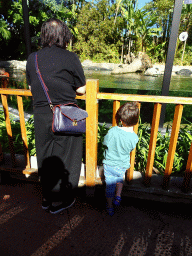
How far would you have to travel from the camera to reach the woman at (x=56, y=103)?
1370mm

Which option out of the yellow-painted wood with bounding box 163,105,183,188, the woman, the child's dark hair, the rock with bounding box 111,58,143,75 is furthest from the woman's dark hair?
the rock with bounding box 111,58,143,75

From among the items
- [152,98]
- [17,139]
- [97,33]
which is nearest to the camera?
[152,98]

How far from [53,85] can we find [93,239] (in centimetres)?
131

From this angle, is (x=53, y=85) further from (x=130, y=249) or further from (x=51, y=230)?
(x=130, y=249)

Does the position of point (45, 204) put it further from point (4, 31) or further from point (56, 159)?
point (4, 31)

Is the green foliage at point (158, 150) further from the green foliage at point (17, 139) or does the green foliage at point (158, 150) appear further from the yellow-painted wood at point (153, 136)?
the yellow-painted wood at point (153, 136)

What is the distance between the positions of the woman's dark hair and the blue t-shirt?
2.79 ft

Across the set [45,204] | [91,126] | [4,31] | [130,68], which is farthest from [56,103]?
[4,31]

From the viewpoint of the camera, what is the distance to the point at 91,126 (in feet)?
5.64

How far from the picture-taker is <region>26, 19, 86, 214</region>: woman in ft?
4.50

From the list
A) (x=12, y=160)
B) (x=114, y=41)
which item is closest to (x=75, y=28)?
(x=114, y=41)

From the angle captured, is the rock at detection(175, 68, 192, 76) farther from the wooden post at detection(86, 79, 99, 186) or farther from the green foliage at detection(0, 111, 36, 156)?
the wooden post at detection(86, 79, 99, 186)

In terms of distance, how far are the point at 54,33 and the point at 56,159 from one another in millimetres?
1036

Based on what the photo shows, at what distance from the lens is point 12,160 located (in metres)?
2.10
